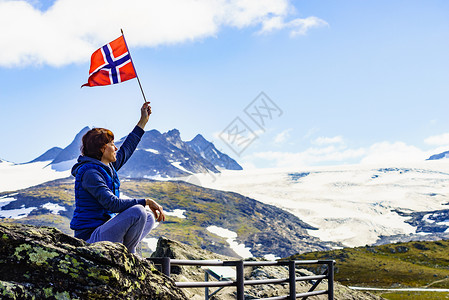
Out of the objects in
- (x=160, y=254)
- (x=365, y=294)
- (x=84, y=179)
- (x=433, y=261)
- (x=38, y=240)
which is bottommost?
(x=433, y=261)

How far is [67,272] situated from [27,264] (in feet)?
1.50

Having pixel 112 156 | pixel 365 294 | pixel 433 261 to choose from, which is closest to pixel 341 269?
pixel 433 261

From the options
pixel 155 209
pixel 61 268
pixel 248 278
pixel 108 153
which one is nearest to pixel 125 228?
pixel 155 209

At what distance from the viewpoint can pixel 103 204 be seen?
22.6 feet

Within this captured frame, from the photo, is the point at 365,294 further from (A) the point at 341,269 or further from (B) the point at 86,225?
(A) the point at 341,269

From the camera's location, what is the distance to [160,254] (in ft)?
72.7

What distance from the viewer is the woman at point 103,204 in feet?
22.5

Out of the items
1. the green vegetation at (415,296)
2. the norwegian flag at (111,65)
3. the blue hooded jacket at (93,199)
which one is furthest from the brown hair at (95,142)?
the green vegetation at (415,296)

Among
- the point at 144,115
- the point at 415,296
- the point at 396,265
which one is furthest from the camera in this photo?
the point at 396,265

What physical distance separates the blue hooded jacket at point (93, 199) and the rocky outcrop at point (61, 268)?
2.65 feet

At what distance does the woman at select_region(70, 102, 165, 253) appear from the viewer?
6.86 metres

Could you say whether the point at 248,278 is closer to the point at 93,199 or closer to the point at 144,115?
the point at 144,115

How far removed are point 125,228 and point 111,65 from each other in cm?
727

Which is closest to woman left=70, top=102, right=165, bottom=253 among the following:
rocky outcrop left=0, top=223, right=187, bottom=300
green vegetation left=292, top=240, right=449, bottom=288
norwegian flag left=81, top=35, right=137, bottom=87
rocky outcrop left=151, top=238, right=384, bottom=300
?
rocky outcrop left=0, top=223, right=187, bottom=300
